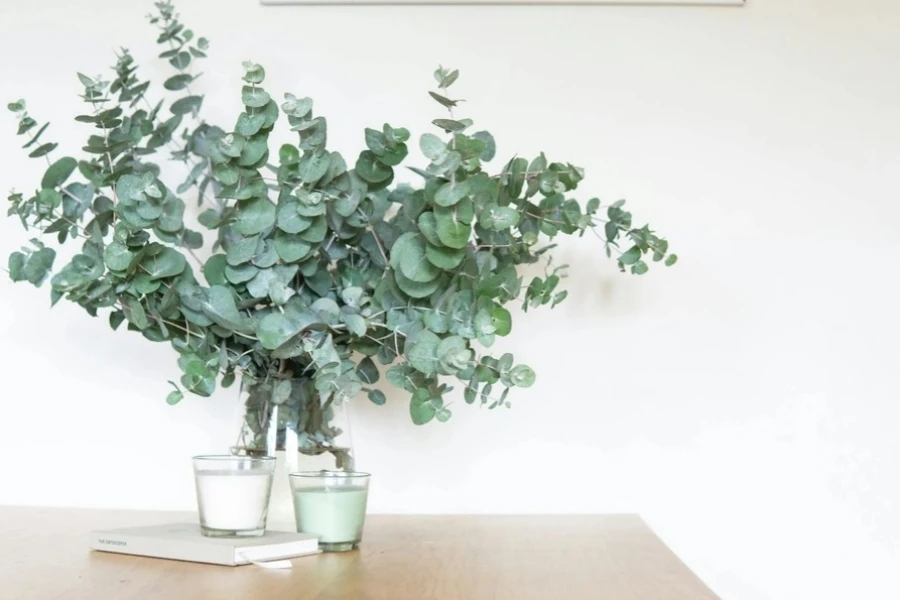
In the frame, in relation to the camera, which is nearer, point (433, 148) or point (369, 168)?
point (433, 148)

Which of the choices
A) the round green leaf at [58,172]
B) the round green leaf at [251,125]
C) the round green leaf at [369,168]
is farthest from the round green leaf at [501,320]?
the round green leaf at [58,172]

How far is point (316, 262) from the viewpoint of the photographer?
3.75 feet

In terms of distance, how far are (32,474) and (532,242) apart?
0.87m

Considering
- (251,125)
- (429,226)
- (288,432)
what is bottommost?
(288,432)

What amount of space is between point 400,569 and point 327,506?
13cm

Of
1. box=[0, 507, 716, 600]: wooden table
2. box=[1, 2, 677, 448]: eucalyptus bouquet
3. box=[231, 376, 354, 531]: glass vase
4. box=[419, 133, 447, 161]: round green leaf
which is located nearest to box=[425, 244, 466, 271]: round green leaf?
box=[1, 2, 677, 448]: eucalyptus bouquet

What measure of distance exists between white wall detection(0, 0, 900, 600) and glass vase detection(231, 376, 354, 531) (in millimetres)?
307

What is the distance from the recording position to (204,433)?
1.47 metres

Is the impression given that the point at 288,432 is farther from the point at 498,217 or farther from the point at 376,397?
the point at 498,217

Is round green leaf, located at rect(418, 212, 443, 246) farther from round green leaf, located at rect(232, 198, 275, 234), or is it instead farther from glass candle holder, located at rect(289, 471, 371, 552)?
glass candle holder, located at rect(289, 471, 371, 552)

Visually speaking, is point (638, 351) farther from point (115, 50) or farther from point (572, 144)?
point (115, 50)

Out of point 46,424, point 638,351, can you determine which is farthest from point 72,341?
point 638,351

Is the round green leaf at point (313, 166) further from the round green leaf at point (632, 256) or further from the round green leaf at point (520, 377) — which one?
the round green leaf at point (632, 256)

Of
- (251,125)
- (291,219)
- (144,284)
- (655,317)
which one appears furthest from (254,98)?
(655,317)
